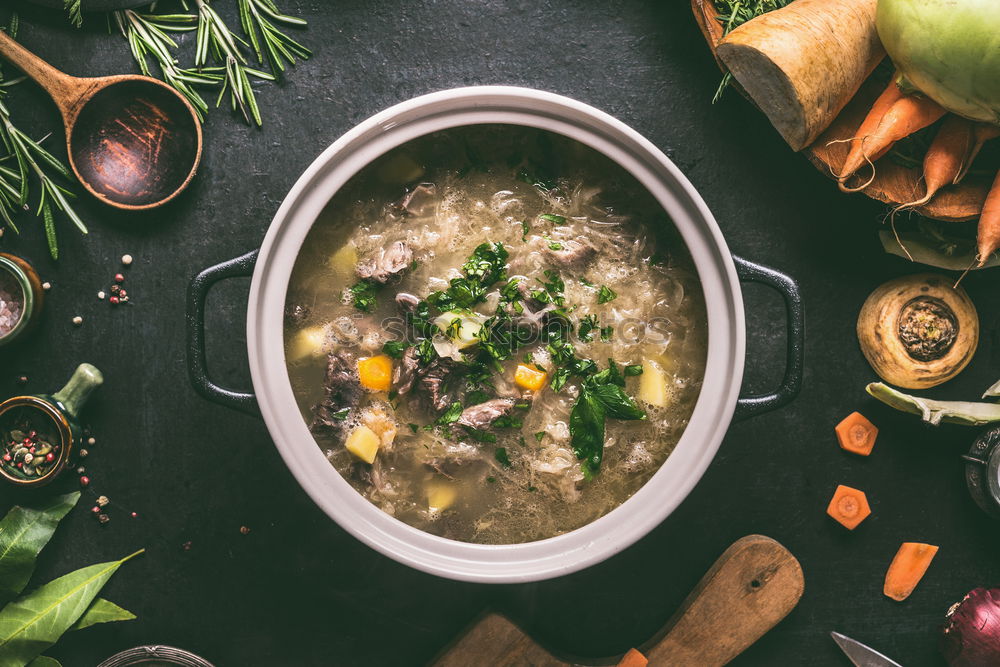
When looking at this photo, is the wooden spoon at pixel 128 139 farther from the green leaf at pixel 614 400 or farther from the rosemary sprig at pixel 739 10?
the rosemary sprig at pixel 739 10

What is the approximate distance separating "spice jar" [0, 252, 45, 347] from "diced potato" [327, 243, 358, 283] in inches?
36.8

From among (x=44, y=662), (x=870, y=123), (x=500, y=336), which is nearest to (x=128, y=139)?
(x=500, y=336)

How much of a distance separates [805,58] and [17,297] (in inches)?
90.0

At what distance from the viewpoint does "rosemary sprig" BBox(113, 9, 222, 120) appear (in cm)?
198

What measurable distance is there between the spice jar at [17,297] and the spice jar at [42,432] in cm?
19

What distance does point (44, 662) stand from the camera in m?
1.96

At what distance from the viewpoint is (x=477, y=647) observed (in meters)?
1.93

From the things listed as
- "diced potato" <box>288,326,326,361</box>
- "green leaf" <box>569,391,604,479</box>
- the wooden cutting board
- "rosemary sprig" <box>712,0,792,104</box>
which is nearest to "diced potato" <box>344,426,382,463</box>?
"diced potato" <box>288,326,326,361</box>

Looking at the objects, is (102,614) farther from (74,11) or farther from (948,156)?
(948,156)

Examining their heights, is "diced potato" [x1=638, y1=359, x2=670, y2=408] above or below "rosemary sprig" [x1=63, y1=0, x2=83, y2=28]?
below

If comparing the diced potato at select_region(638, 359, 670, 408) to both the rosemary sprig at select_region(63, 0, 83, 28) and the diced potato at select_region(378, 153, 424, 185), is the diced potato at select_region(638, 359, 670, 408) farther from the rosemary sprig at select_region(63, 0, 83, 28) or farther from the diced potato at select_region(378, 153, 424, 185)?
the rosemary sprig at select_region(63, 0, 83, 28)

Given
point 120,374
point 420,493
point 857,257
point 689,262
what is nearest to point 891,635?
point 857,257

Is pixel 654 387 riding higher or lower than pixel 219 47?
lower

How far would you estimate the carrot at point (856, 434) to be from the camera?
2.05 m
